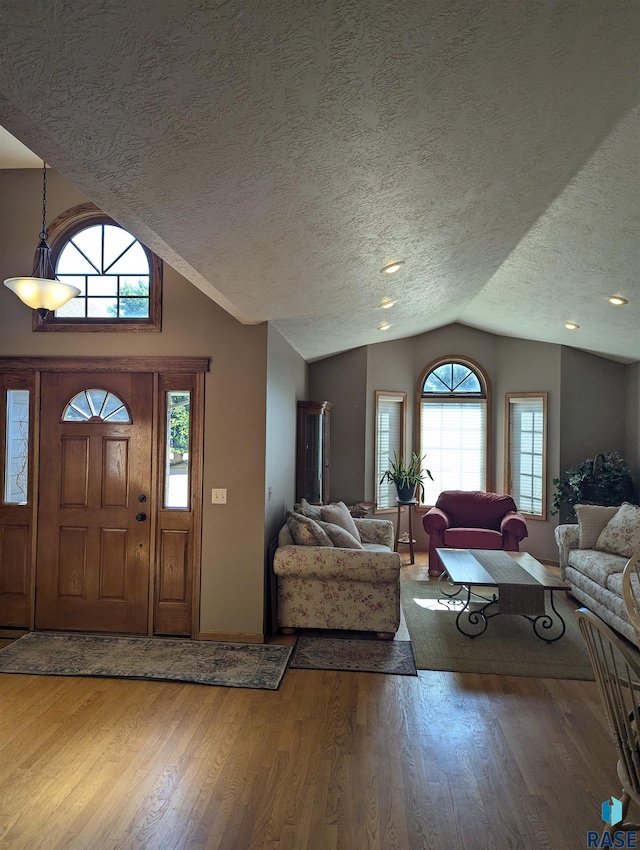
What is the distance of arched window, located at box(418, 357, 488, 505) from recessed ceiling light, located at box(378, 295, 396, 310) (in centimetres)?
282

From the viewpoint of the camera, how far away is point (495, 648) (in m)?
4.39

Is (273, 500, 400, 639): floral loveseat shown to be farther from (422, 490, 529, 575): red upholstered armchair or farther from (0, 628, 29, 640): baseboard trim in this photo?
(422, 490, 529, 575): red upholstered armchair

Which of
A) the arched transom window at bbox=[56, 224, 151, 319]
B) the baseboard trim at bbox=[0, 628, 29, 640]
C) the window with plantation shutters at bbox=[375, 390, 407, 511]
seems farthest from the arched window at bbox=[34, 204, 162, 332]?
the window with plantation shutters at bbox=[375, 390, 407, 511]

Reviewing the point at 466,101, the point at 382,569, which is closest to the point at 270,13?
the point at 466,101

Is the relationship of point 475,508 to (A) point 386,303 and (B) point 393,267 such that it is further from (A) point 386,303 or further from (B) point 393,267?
(B) point 393,267

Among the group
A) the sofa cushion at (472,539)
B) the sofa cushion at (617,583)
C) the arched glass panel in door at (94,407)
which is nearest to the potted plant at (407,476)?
the sofa cushion at (472,539)

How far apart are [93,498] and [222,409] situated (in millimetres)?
1217

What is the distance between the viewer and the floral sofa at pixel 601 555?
15.1 feet

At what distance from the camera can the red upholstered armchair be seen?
21.5 feet

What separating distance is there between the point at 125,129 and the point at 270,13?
0.56m

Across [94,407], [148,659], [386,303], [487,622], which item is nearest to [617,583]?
[487,622]

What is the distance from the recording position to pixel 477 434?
803 centimetres

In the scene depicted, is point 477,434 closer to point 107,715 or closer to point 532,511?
point 532,511

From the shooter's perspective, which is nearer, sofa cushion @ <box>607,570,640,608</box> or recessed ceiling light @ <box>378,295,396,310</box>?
sofa cushion @ <box>607,570,640,608</box>
